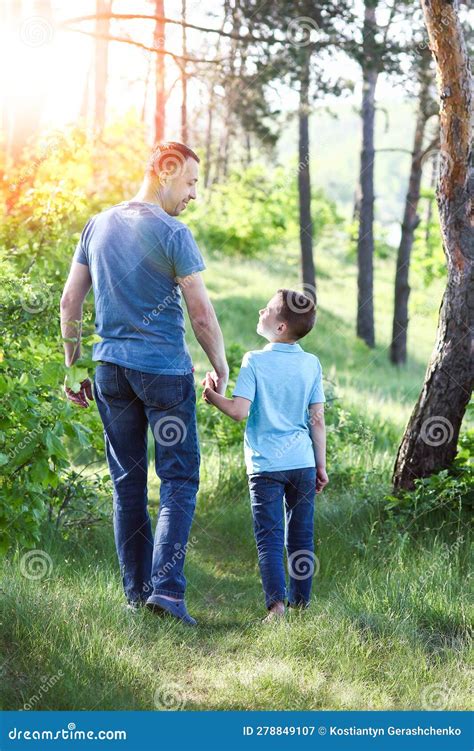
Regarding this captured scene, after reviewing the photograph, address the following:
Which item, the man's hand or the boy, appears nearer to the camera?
the man's hand

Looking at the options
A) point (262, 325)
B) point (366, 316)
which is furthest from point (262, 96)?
point (262, 325)

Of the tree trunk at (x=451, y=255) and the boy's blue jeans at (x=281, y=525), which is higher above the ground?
the tree trunk at (x=451, y=255)

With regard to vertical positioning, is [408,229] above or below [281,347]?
below

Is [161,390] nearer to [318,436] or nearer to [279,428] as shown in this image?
[279,428]

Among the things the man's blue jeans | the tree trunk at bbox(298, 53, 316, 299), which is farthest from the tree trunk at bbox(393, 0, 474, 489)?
the tree trunk at bbox(298, 53, 316, 299)

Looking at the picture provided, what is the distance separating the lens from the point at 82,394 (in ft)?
14.7

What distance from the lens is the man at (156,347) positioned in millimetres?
4172

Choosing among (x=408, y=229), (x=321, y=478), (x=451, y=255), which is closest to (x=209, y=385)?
(x=321, y=478)

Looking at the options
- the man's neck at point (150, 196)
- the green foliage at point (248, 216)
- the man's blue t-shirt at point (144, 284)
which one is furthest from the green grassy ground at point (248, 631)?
the green foliage at point (248, 216)

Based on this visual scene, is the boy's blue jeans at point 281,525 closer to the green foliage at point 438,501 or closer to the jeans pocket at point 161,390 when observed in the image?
the jeans pocket at point 161,390

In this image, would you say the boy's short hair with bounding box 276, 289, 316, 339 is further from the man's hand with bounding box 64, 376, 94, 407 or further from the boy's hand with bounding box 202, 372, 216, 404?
the man's hand with bounding box 64, 376, 94, 407

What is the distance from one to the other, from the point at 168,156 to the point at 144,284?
596 mm

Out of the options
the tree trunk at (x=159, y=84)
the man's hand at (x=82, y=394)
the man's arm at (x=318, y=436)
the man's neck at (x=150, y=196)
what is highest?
the tree trunk at (x=159, y=84)

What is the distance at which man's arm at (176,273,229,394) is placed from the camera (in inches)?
164
